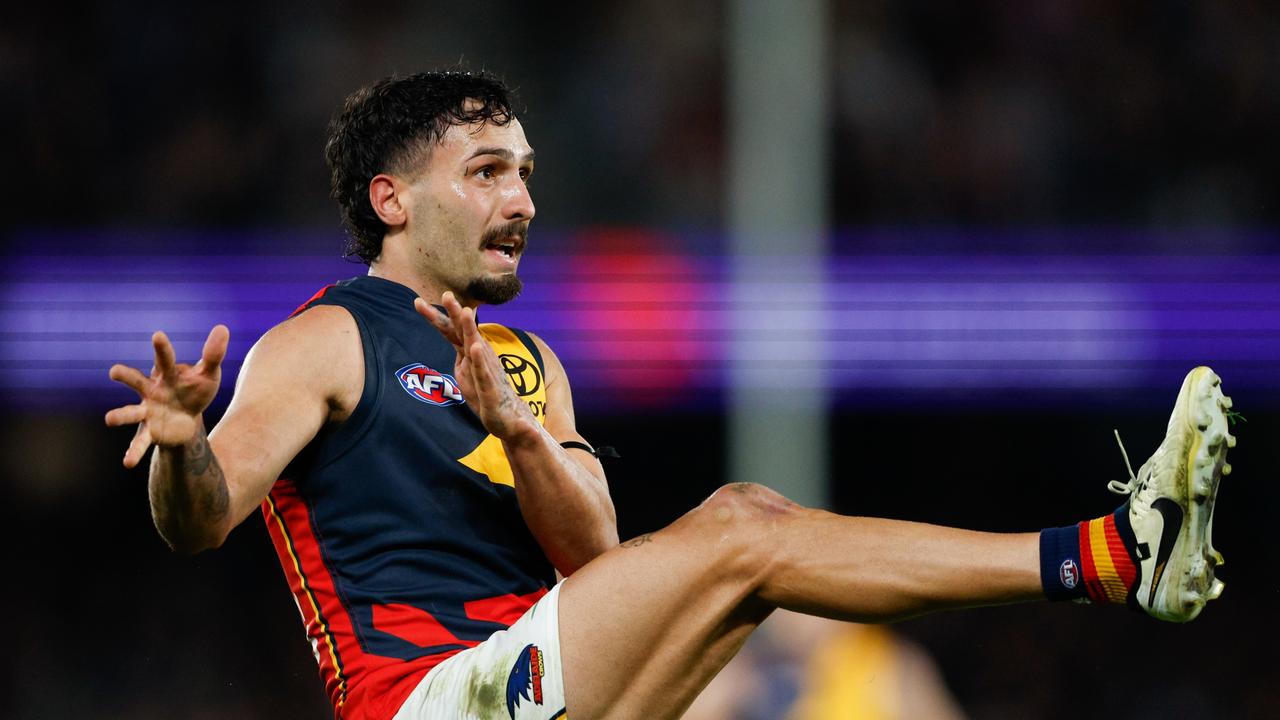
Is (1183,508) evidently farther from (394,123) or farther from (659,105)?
(659,105)

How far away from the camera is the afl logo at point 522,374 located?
A: 392cm

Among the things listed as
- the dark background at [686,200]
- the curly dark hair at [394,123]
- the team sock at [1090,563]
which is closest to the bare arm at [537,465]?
the curly dark hair at [394,123]

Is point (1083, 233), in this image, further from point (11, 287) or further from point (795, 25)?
point (11, 287)

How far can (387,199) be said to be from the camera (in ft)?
13.2

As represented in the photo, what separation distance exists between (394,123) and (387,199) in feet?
0.63

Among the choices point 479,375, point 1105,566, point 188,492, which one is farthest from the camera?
point 479,375

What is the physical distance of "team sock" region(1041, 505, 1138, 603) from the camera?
10.2 feet

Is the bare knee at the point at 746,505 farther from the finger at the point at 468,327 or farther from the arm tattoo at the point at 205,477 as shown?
the arm tattoo at the point at 205,477

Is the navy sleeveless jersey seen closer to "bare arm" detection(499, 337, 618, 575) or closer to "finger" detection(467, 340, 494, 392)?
"bare arm" detection(499, 337, 618, 575)

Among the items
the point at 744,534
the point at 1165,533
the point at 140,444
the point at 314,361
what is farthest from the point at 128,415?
the point at 1165,533

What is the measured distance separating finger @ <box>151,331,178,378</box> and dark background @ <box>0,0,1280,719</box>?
18.2 feet

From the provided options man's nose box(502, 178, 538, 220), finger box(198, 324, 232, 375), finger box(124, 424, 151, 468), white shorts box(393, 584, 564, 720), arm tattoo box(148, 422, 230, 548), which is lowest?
white shorts box(393, 584, 564, 720)

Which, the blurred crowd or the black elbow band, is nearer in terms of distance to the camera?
the black elbow band

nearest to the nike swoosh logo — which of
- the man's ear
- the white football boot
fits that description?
the white football boot
